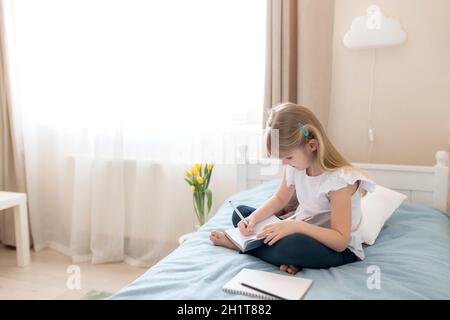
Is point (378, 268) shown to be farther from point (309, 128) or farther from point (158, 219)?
point (158, 219)

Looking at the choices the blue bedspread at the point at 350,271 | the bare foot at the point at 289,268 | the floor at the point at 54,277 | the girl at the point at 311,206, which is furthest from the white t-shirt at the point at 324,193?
the floor at the point at 54,277

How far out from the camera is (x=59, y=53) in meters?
2.90

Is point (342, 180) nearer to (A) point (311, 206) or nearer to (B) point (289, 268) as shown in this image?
(A) point (311, 206)

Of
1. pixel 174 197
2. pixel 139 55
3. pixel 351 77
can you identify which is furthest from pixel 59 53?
pixel 351 77

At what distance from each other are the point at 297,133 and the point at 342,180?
0.21 meters

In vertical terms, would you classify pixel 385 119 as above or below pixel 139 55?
below

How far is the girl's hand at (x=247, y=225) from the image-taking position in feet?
4.91

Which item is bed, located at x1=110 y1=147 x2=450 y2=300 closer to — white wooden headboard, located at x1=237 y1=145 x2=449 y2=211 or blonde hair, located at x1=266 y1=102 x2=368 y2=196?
white wooden headboard, located at x1=237 y1=145 x2=449 y2=211

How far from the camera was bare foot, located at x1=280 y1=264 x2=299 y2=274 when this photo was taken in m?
1.29

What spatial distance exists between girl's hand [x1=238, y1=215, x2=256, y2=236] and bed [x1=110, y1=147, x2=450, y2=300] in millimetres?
85

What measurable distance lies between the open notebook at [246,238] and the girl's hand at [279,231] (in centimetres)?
3

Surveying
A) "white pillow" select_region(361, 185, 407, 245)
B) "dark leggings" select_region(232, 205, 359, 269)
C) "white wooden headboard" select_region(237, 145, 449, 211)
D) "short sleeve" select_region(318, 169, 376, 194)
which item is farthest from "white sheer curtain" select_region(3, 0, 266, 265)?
"dark leggings" select_region(232, 205, 359, 269)
